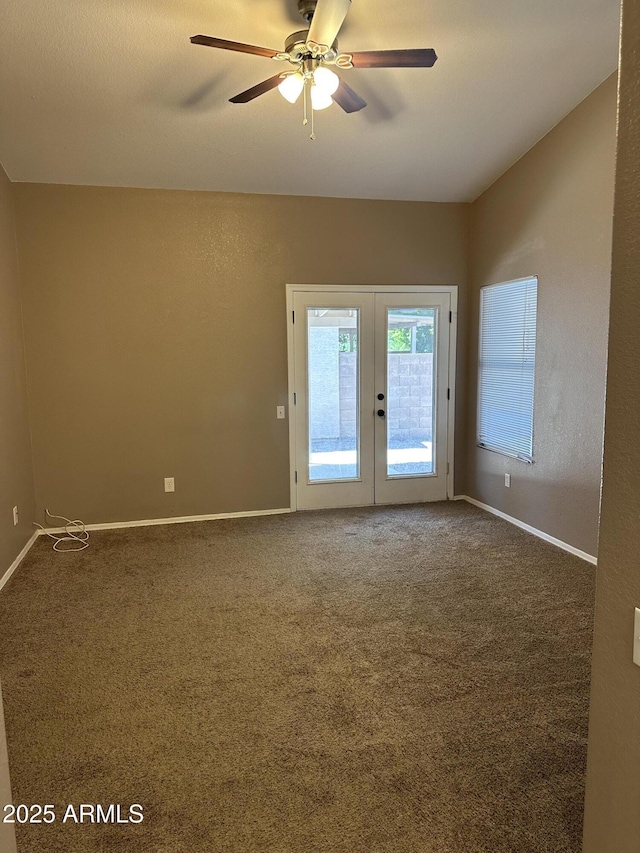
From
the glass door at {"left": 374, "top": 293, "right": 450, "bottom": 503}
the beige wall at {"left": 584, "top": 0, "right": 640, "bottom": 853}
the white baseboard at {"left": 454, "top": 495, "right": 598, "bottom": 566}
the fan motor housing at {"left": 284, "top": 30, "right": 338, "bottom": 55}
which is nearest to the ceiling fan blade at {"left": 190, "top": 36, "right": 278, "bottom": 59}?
the fan motor housing at {"left": 284, "top": 30, "right": 338, "bottom": 55}

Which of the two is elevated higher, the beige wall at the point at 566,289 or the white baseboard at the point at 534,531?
the beige wall at the point at 566,289

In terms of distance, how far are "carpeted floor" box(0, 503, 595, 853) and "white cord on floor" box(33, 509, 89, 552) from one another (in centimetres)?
23

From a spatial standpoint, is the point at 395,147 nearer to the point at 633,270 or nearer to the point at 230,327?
the point at 230,327

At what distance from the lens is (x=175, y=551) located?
4.17m

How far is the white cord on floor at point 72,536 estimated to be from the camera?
431 centimetres

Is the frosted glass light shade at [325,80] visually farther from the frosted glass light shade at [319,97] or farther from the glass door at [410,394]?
the glass door at [410,394]

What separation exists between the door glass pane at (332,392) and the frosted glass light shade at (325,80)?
235cm

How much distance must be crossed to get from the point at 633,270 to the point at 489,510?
14.3ft

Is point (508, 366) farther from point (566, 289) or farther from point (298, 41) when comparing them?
point (298, 41)

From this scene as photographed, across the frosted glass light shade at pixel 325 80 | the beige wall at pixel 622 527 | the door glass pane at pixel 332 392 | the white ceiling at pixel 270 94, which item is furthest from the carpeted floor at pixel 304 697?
the white ceiling at pixel 270 94

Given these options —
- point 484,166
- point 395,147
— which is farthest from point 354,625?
point 484,166

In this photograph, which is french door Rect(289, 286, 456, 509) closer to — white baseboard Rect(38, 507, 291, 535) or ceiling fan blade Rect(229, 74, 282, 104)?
white baseboard Rect(38, 507, 291, 535)

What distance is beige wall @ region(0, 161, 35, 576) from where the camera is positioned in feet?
12.3

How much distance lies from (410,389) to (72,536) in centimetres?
333
